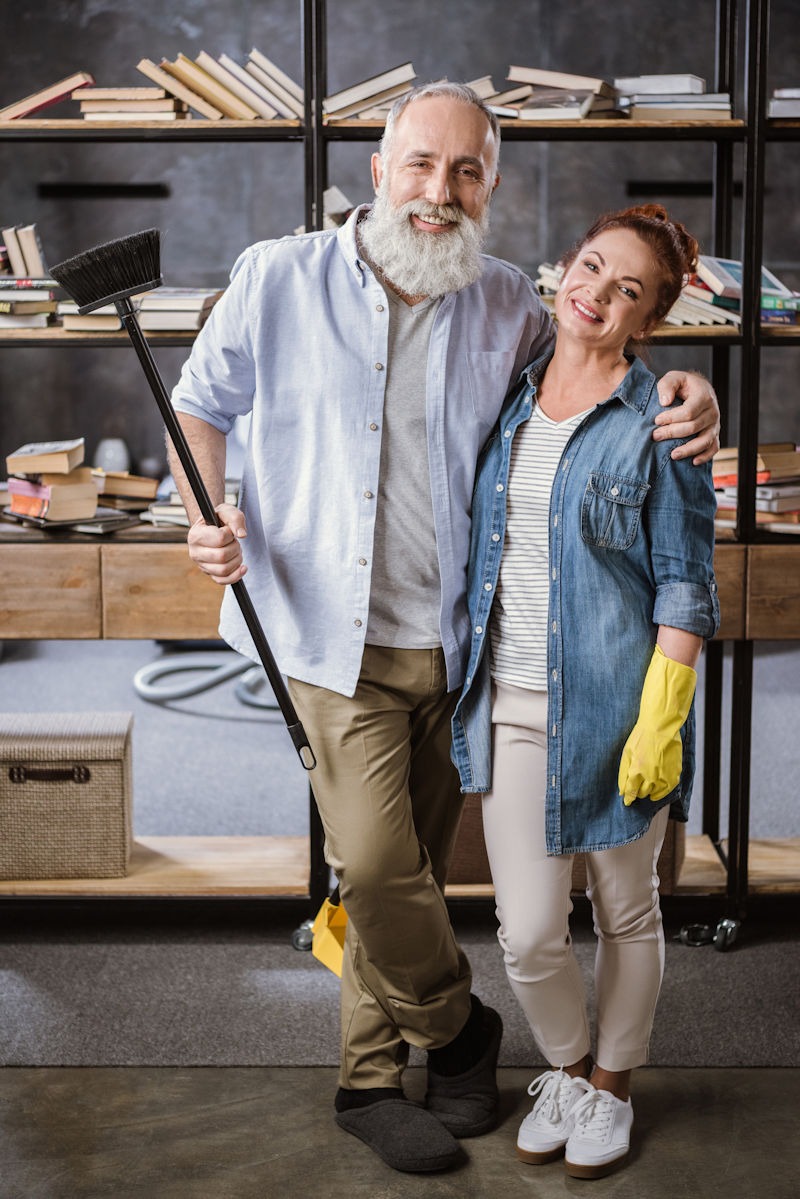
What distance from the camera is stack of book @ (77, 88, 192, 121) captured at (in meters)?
2.91

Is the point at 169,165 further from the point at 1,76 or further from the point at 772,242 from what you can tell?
the point at 772,242

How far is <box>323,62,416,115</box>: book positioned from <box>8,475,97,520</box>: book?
110cm

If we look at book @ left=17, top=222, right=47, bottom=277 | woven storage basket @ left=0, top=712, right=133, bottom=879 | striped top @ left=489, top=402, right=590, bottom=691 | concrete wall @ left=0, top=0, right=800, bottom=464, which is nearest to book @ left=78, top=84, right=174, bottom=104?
→ book @ left=17, top=222, right=47, bottom=277

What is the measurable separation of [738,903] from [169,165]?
481 cm

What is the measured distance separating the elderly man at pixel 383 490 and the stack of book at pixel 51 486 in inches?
35.8

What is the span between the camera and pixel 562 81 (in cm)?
296

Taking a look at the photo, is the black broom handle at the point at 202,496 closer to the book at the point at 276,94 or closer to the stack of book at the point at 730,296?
the book at the point at 276,94

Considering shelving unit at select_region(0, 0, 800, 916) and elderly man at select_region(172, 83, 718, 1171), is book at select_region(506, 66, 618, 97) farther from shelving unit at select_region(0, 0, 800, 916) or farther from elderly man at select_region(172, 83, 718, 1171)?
elderly man at select_region(172, 83, 718, 1171)

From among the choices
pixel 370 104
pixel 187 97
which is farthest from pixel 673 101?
pixel 187 97

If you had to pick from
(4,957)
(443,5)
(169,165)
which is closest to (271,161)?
(169,165)

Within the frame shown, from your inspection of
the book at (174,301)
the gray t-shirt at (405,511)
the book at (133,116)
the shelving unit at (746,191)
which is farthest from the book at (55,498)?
the gray t-shirt at (405,511)

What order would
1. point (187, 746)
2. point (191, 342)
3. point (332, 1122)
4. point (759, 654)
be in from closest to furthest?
point (332, 1122) < point (191, 342) < point (187, 746) < point (759, 654)

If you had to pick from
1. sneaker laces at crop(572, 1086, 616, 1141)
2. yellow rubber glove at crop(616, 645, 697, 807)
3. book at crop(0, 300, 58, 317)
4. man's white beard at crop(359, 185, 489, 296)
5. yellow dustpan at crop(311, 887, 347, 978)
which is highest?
man's white beard at crop(359, 185, 489, 296)

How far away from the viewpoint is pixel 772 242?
657 cm
